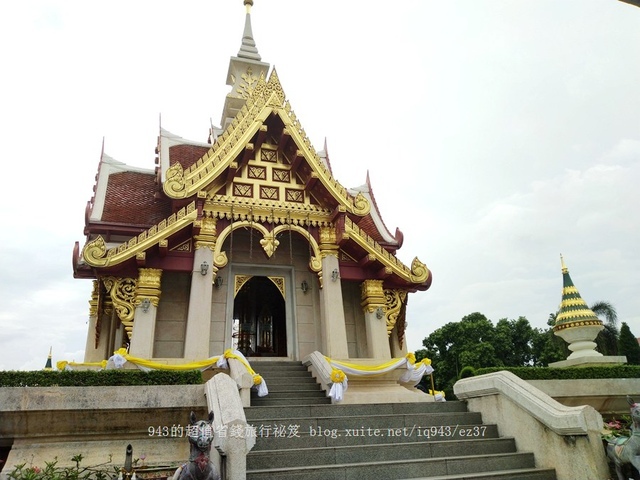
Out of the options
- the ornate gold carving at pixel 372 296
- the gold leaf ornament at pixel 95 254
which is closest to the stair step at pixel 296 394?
the ornate gold carving at pixel 372 296

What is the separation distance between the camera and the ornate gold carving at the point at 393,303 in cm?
1152

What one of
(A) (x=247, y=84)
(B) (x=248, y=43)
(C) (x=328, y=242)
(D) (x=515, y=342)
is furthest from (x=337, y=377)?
(D) (x=515, y=342)

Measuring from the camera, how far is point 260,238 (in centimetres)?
1156

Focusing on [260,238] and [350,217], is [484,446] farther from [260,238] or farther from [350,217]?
[260,238]

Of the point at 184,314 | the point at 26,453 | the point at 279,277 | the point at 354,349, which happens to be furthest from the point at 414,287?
the point at 26,453

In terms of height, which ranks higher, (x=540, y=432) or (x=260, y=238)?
(x=260, y=238)

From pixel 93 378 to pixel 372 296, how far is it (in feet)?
22.0

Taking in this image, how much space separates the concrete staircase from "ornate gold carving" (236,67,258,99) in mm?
13901

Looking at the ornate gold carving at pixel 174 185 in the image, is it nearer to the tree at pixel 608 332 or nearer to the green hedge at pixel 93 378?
the green hedge at pixel 93 378

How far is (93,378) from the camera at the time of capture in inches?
235

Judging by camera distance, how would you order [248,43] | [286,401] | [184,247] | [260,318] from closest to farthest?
[286,401] → [184,247] → [260,318] → [248,43]

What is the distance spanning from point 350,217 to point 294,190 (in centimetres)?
159

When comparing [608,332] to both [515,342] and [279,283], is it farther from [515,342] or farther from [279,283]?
[279,283]

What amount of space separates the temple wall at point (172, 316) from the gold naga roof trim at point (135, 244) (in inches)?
59.3
